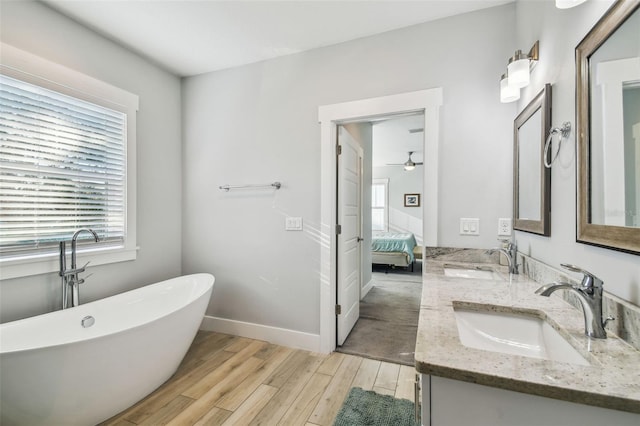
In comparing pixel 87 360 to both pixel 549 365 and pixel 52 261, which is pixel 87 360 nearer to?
pixel 52 261

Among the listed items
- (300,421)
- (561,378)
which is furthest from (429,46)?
(300,421)

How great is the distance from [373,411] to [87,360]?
1.62 m

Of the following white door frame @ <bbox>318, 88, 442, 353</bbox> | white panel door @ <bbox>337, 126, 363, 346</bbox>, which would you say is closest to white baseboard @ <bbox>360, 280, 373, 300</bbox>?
white panel door @ <bbox>337, 126, 363, 346</bbox>

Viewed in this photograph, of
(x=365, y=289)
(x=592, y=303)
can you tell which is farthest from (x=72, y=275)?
(x=365, y=289)

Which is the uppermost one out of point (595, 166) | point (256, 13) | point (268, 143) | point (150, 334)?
point (256, 13)

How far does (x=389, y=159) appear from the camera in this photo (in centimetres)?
720

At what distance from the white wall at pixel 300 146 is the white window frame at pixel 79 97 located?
1.91 ft

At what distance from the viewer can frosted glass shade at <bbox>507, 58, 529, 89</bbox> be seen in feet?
4.92

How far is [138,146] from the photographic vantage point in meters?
2.59

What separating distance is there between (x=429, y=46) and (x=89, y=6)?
247 centimetres

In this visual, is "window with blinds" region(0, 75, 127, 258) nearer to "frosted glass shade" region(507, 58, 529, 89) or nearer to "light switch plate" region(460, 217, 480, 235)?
"light switch plate" region(460, 217, 480, 235)

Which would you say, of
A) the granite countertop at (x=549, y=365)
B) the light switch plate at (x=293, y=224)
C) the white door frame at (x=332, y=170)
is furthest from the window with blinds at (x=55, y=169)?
the granite countertop at (x=549, y=365)

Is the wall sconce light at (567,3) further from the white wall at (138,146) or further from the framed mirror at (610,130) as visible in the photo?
the white wall at (138,146)

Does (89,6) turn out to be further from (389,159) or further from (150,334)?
(389,159)
